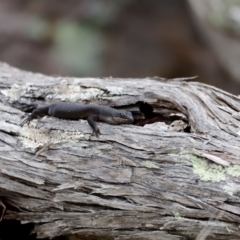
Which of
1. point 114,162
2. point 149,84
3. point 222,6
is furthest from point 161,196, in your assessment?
point 222,6

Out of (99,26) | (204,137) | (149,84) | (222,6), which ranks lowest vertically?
(204,137)

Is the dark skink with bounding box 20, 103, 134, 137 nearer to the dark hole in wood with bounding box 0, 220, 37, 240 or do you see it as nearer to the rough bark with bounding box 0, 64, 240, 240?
the rough bark with bounding box 0, 64, 240, 240

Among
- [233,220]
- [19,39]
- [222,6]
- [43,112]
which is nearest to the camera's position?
[233,220]

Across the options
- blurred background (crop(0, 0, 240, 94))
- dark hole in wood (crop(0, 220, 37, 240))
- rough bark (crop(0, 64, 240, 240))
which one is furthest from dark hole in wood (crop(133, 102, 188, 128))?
blurred background (crop(0, 0, 240, 94))

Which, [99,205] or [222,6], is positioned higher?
[222,6]

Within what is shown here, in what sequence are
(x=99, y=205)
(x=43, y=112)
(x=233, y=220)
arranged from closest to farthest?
(x=233, y=220)
(x=99, y=205)
(x=43, y=112)

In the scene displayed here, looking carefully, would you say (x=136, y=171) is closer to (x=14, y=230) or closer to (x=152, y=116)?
(x=152, y=116)

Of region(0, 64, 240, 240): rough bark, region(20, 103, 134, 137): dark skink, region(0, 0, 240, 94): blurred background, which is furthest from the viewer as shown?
region(0, 0, 240, 94): blurred background

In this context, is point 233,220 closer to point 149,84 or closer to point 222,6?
point 149,84

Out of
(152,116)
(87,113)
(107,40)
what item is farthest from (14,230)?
(107,40)
